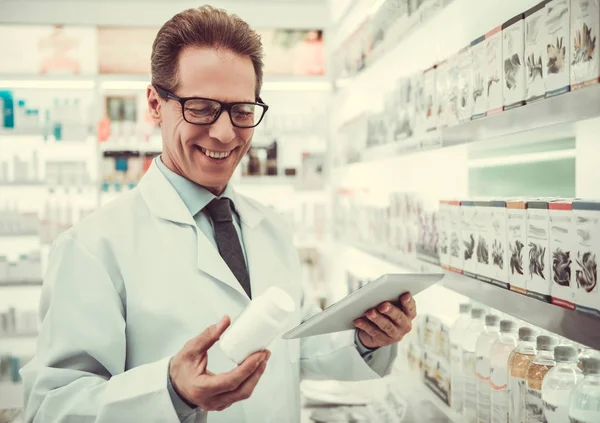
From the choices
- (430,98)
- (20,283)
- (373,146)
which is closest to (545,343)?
(430,98)

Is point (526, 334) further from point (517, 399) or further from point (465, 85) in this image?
point (465, 85)

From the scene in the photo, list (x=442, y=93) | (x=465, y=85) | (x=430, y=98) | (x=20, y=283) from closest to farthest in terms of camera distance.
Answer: (x=465, y=85), (x=442, y=93), (x=430, y=98), (x=20, y=283)

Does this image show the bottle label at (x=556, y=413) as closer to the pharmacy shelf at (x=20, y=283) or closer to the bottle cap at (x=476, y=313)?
the bottle cap at (x=476, y=313)

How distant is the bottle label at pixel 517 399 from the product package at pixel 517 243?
0.26 m

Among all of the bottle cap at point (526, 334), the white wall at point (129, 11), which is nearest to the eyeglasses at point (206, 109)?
the bottle cap at point (526, 334)

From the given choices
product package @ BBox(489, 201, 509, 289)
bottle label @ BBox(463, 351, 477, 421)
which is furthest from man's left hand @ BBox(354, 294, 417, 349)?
bottle label @ BBox(463, 351, 477, 421)

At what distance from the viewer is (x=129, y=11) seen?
5051mm

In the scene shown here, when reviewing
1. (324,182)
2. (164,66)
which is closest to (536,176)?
(164,66)

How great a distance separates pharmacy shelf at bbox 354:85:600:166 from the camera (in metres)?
1.24

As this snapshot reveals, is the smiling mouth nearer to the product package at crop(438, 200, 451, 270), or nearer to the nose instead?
the nose

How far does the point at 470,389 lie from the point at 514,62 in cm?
103

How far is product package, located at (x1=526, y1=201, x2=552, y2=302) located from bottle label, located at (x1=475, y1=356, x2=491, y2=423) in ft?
1.52

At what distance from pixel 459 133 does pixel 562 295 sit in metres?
0.69

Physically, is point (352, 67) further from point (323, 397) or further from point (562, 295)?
point (562, 295)
